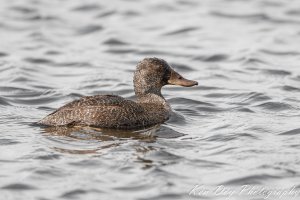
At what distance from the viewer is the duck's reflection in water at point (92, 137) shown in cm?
1210

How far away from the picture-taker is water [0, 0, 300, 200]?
10977 mm

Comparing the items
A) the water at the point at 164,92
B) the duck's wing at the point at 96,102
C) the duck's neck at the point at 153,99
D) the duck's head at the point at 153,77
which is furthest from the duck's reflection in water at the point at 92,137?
the duck's head at the point at 153,77

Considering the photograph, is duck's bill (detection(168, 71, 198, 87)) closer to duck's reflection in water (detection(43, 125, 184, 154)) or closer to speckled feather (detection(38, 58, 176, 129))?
speckled feather (detection(38, 58, 176, 129))

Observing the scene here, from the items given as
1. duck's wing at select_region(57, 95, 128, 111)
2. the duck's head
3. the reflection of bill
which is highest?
the duck's head

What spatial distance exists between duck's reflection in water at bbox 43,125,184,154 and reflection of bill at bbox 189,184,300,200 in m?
1.85

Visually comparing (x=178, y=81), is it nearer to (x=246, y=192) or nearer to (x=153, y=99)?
(x=153, y=99)

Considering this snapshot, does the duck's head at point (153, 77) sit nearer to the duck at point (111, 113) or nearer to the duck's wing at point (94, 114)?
the duck at point (111, 113)

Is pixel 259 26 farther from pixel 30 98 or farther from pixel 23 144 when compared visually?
pixel 23 144

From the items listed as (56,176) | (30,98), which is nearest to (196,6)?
(30,98)

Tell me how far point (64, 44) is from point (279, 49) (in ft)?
15.1

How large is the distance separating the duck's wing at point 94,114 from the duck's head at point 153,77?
3.88ft

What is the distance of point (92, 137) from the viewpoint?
1259cm

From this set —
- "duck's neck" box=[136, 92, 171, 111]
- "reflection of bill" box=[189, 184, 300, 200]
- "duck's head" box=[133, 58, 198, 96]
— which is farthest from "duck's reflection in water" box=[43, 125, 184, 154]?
"reflection of bill" box=[189, 184, 300, 200]

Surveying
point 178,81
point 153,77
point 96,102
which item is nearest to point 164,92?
point 178,81
